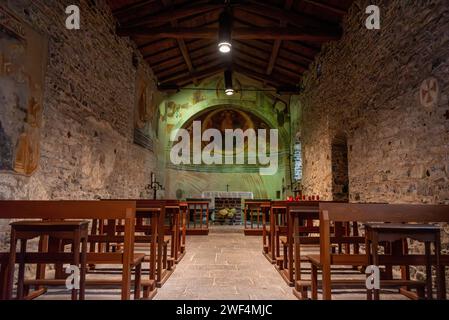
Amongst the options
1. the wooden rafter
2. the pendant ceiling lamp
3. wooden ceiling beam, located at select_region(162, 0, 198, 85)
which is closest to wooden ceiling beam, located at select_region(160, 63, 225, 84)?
wooden ceiling beam, located at select_region(162, 0, 198, 85)

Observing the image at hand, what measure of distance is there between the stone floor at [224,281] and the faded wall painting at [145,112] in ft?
13.1

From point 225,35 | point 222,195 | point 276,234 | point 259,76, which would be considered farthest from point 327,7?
point 222,195

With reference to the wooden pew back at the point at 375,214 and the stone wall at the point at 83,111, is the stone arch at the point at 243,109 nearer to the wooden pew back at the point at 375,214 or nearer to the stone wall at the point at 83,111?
the stone wall at the point at 83,111

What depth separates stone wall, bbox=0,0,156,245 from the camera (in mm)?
4539

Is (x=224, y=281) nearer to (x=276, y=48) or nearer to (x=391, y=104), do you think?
(x=391, y=104)

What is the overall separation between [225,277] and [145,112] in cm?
654

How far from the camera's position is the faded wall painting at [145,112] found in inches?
350

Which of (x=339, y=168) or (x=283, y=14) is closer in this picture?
(x=283, y=14)

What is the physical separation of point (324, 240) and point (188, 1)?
21.2ft

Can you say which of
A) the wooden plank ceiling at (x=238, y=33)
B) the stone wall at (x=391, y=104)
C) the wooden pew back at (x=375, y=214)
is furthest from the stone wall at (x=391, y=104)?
the wooden pew back at (x=375, y=214)

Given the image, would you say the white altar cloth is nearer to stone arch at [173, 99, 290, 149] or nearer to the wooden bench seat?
stone arch at [173, 99, 290, 149]

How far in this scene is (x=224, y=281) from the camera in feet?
12.7

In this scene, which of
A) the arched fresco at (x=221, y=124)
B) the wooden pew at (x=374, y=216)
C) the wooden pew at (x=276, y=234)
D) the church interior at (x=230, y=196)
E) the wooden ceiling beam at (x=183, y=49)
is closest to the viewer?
the wooden pew at (x=374, y=216)

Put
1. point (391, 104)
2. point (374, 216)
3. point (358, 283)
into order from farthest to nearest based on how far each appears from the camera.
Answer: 1. point (391, 104)
2. point (358, 283)
3. point (374, 216)
